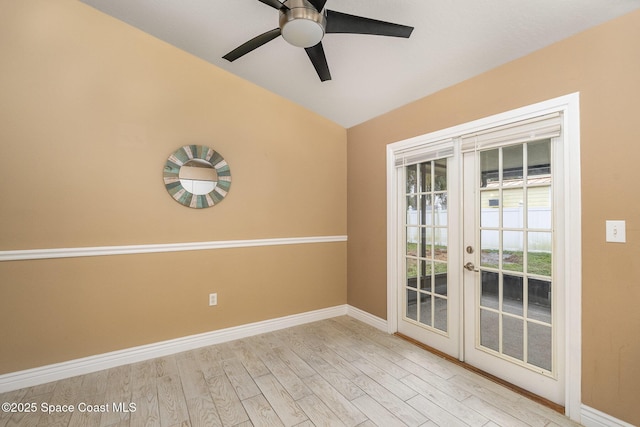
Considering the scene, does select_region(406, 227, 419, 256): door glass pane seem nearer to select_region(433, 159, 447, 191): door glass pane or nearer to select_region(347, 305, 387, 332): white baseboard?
select_region(433, 159, 447, 191): door glass pane

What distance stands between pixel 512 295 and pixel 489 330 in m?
0.38

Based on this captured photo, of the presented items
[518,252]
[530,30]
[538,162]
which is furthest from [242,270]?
[530,30]

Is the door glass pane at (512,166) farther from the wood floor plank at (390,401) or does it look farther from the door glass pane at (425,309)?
the wood floor plank at (390,401)

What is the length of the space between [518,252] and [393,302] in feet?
4.45

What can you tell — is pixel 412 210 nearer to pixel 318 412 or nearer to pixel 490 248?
pixel 490 248

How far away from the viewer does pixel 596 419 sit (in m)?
1.72

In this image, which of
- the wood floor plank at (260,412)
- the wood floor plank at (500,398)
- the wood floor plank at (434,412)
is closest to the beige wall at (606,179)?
the wood floor plank at (500,398)

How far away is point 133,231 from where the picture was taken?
99.5 inches

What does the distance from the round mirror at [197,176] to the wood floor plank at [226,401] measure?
1563mm

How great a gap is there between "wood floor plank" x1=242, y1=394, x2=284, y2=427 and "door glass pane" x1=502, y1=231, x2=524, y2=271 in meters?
2.00

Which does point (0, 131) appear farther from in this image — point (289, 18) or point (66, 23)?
point (289, 18)

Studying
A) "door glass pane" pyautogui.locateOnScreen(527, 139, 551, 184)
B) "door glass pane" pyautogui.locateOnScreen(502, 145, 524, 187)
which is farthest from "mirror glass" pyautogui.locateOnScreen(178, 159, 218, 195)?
"door glass pane" pyautogui.locateOnScreen(527, 139, 551, 184)

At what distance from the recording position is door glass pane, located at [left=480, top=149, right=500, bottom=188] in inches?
89.6

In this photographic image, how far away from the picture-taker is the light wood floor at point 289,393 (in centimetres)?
182
